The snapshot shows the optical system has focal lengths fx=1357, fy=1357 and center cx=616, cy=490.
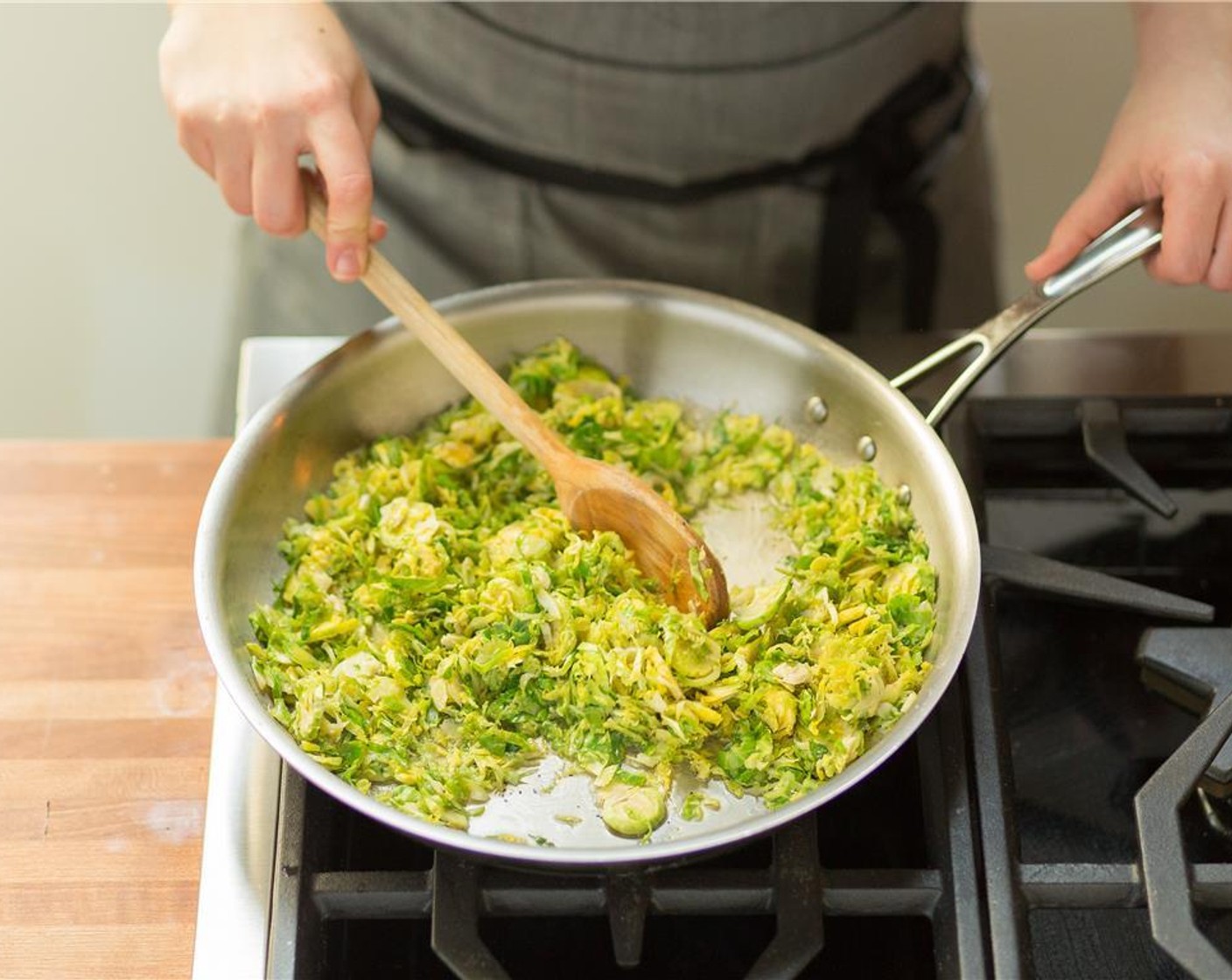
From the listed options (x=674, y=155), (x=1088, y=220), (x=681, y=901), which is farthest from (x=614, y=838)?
(x=674, y=155)

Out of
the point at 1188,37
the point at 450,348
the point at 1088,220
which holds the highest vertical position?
the point at 1188,37

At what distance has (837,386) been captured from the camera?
3.75ft

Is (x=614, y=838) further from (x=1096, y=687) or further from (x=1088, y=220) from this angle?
(x=1088, y=220)

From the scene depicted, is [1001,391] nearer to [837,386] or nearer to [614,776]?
[837,386]

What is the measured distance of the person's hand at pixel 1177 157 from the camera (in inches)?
42.4

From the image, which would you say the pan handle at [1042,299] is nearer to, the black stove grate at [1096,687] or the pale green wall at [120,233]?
the black stove grate at [1096,687]

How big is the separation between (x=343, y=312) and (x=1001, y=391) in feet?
2.45

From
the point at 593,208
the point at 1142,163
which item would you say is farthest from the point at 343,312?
the point at 1142,163

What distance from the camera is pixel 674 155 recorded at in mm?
1415

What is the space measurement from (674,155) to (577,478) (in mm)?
495

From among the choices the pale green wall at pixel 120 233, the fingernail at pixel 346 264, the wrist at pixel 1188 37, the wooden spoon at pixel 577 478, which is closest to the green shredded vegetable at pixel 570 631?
the wooden spoon at pixel 577 478

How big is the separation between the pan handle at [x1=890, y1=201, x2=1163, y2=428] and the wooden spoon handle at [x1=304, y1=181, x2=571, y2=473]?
0.96 ft

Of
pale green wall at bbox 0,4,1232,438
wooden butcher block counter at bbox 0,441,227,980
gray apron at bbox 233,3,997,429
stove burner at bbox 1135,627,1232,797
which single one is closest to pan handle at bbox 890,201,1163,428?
stove burner at bbox 1135,627,1232,797

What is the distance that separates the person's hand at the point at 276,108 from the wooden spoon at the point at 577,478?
30mm
